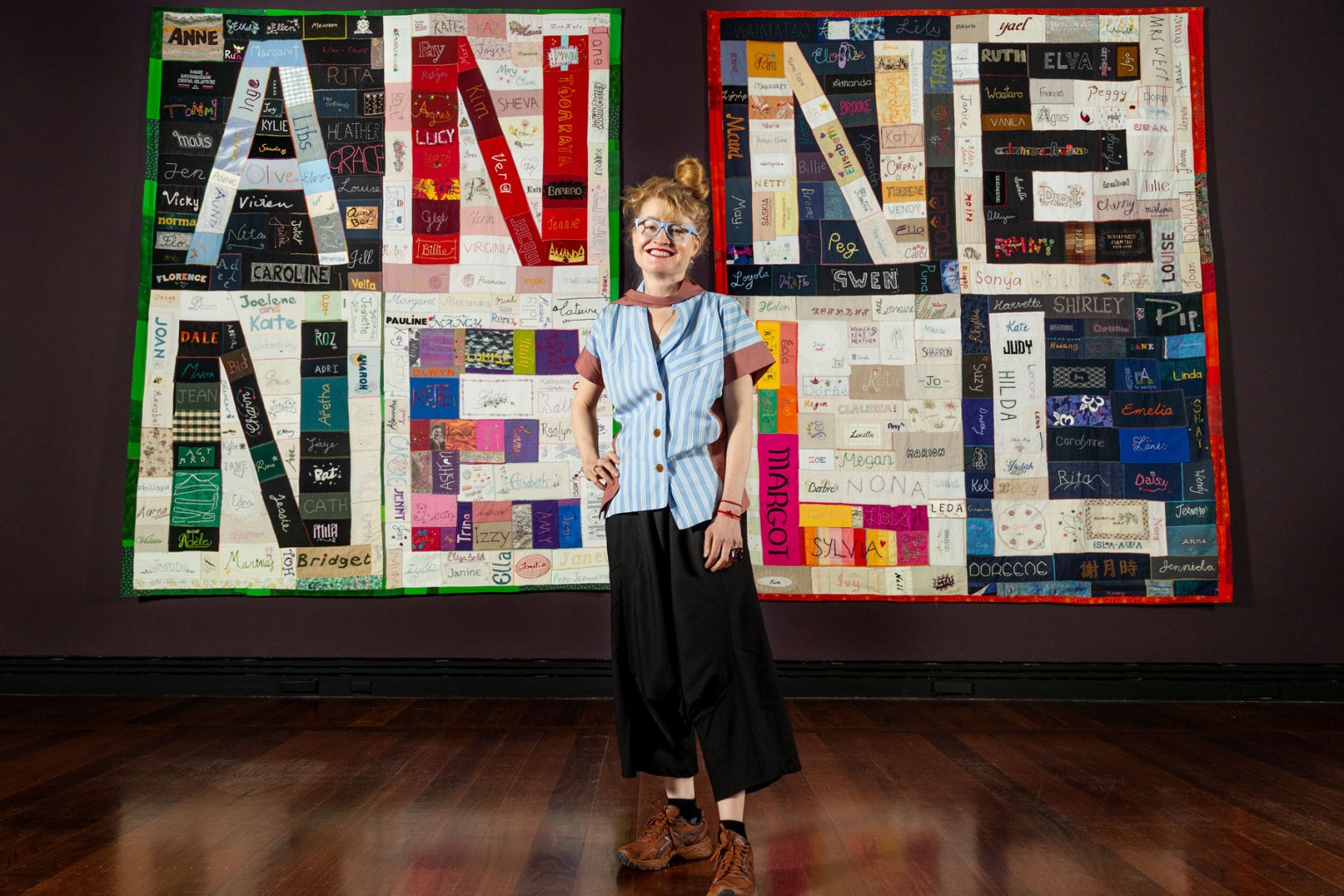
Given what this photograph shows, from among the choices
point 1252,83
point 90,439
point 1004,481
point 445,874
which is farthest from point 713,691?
point 1252,83

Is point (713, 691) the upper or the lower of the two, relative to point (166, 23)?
lower

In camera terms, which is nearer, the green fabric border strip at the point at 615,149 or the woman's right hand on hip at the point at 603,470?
the woman's right hand on hip at the point at 603,470

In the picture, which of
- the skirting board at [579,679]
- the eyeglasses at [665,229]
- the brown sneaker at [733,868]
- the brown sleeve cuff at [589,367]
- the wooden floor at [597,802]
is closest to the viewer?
the brown sneaker at [733,868]

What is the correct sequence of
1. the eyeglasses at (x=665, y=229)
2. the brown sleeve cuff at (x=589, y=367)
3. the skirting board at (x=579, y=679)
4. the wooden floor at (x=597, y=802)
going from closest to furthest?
1. the wooden floor at (x=597, y=802)
2. the eyeglasses at (x=665, y=229)
3. the brown sleeve cuff at (x=589, y=367)
4. the skirting board at (x=579, y=679)

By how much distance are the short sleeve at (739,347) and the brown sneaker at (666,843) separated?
86cm

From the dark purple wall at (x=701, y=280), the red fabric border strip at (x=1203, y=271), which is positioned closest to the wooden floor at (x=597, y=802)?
the dark purple wall at (x=701, y=280)

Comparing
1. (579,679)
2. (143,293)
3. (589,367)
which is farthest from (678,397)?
(143,293)

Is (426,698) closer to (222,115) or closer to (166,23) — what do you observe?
(222,115)

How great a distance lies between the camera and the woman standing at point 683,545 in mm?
1707

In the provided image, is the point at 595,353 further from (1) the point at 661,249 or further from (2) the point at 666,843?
(2) the point at 666,843

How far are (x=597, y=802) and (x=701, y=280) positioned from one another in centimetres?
196

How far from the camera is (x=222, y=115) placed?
3.47 meters

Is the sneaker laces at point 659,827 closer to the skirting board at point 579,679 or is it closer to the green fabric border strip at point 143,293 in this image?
the skirting board at point 579,679

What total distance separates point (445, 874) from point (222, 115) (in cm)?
293
